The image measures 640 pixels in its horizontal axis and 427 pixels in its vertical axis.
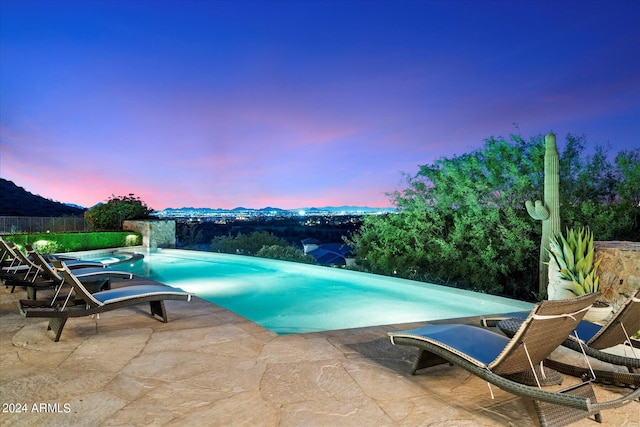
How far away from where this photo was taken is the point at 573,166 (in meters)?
9.73

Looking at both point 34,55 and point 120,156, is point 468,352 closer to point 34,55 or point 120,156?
point 34,55

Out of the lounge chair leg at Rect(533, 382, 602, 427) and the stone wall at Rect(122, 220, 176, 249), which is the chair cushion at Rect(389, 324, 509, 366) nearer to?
the lounge chair leg at Rect(533, 382, 602, 427)

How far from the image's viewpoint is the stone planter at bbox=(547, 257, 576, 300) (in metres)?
5.13

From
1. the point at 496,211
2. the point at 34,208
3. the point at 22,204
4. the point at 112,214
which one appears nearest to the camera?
the point at 496,211

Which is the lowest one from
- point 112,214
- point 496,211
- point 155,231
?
point 155,231

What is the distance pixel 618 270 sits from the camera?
5.01 meters

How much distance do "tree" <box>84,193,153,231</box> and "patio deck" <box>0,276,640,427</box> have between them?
57.7 feet

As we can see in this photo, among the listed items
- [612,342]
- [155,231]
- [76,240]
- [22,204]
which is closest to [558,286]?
[612,342]

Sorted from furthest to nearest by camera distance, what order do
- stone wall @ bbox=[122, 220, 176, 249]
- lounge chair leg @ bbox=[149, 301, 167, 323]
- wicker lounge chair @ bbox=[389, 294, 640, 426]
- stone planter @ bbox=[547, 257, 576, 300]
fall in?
stone wall @ bbox=[122, 220, 176, 249] < stone planter @ bbox=[547, 257, 576, 300] < lounge chair leg @ bbox=[149, 301, 167, 323] < wicker lounge chair @ bbox=[389, 294, 640, 426]

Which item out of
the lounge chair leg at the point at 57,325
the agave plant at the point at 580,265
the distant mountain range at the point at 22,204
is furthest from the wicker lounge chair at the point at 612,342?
the distant mountain range at the point at 22,204

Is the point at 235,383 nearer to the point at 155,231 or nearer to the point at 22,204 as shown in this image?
the point at 155,231

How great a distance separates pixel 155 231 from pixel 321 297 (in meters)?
14.2

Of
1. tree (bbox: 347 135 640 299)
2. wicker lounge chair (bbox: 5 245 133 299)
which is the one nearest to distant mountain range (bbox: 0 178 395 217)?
tree (bbox: 347 135 640 299)

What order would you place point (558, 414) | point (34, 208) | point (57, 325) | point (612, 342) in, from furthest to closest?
point (34, 208)
point (57, 325)
point (612, 342)
point (558, 414)
